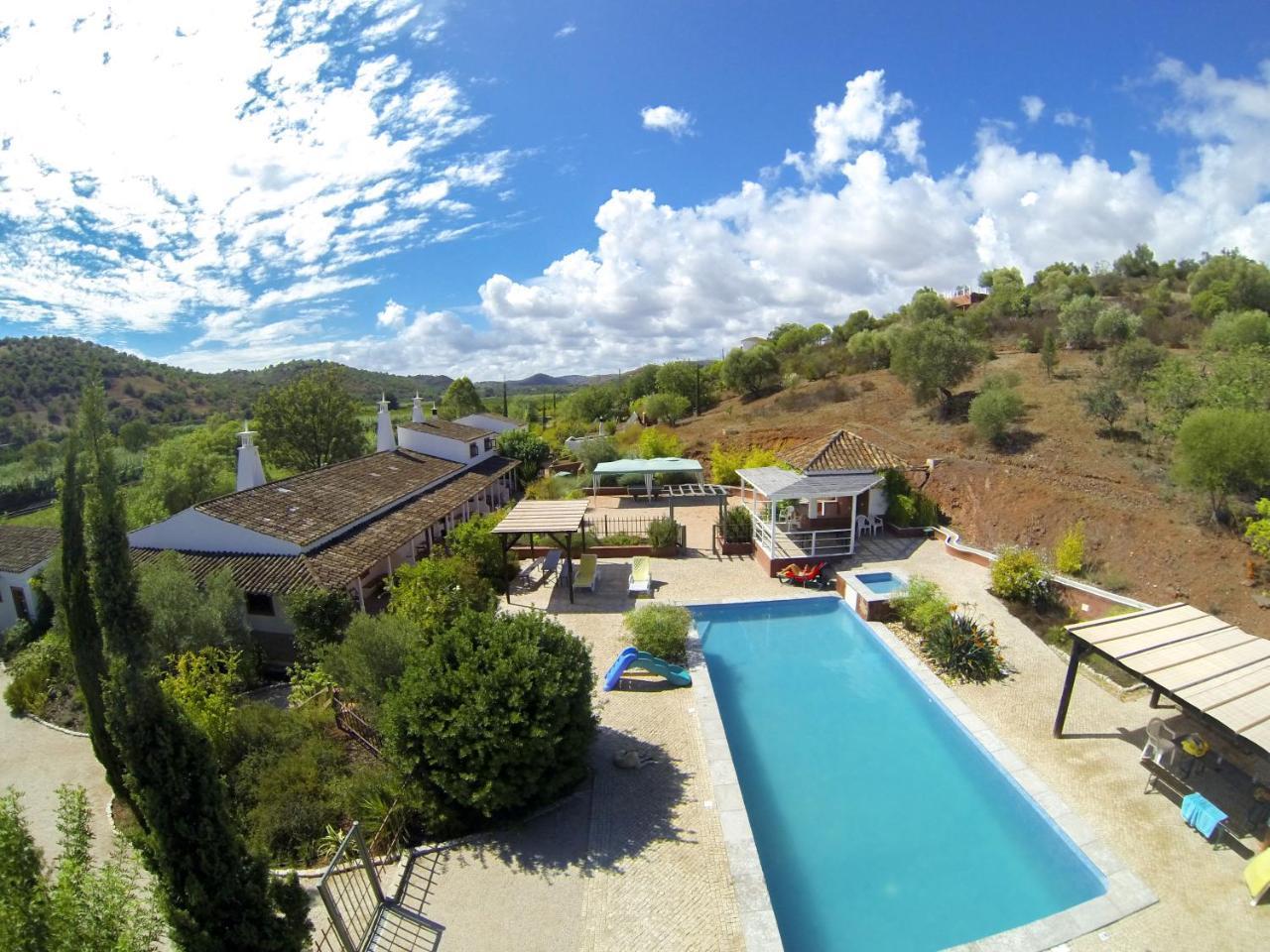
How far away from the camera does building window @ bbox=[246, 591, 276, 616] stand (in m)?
14.6

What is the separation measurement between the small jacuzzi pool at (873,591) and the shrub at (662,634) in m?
4.59

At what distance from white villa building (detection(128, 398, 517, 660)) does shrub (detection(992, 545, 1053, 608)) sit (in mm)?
15460

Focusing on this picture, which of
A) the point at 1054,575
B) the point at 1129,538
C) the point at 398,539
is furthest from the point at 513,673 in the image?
the point at 1129,538

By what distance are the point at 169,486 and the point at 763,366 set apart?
3926cm

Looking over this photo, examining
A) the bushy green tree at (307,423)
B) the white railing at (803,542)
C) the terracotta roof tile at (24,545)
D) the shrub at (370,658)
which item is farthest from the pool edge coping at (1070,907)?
the bushy green tree at (307,423)

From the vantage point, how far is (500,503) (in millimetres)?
28922

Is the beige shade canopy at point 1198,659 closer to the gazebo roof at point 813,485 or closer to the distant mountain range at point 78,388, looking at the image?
the gazebo roof at point 813,485

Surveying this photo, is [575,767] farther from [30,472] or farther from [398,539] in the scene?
[30,472]

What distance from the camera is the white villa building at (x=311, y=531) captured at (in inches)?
570

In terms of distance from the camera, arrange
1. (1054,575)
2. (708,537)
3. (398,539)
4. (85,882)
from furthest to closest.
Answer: (708,537)
(398,539)
(1054,575)
(85,882)

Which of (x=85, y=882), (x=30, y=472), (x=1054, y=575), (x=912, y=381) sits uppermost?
(x=912, y=381)

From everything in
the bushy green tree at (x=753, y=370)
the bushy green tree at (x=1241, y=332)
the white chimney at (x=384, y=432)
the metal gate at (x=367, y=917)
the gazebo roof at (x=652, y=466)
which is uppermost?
the bushy green tree at (x=1241, y=332)

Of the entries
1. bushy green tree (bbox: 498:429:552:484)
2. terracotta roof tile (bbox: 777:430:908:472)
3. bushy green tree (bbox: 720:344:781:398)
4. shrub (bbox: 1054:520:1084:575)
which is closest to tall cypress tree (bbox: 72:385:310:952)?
terracotta roof tile (bbox: 777:430:908:472)

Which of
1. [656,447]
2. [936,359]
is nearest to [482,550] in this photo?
[656,447]
